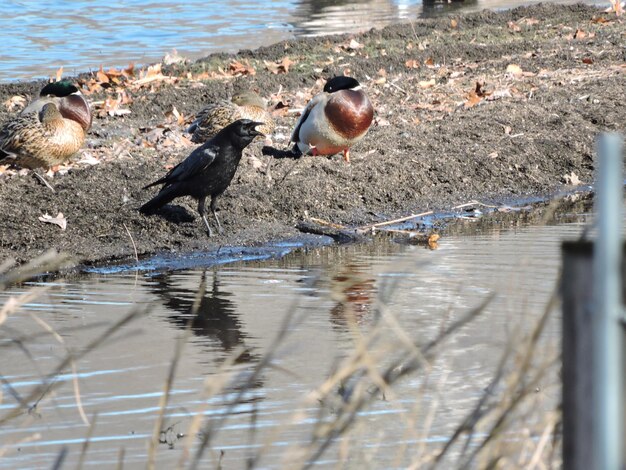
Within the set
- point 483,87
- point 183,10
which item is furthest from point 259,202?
point 183,10

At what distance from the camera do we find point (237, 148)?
26.9 feet

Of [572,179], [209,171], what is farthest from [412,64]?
[209,171]

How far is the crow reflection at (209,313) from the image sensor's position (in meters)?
5.81

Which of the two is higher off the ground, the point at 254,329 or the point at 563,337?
the point at 563,337

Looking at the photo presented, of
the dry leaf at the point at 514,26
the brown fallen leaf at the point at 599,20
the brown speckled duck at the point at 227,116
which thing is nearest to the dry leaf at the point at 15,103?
the brown speckled duck at the point at 227,116

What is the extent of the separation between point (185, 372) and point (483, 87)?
7.98 meters

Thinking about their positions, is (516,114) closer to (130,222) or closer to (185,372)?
(130,222)

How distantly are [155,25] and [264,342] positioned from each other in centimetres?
1779

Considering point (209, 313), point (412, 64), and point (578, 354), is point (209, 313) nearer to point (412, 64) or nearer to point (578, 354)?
point (578, 354)

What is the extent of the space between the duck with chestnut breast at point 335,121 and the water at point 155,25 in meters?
6.98

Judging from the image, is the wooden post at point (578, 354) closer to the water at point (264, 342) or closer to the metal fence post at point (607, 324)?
the metal fence post at point (607, 324)

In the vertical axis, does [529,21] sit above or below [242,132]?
above

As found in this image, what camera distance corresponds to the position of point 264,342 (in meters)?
5.71

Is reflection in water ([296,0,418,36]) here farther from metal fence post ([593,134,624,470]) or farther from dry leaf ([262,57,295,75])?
metal fence post ([593,134,624,470])
